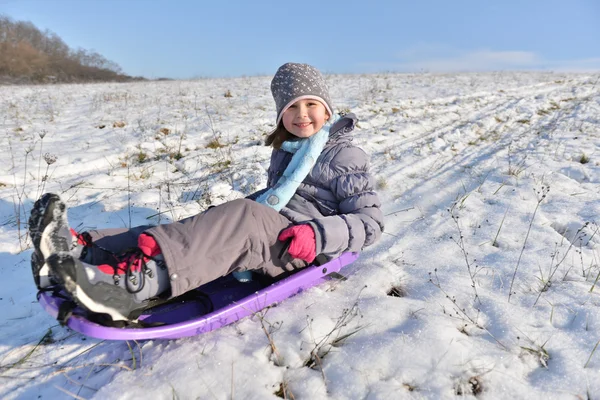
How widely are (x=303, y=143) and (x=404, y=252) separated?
1.06m

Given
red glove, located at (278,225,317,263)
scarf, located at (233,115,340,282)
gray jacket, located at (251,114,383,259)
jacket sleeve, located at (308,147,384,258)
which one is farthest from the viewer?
scarf, located at (233,115,340,282)

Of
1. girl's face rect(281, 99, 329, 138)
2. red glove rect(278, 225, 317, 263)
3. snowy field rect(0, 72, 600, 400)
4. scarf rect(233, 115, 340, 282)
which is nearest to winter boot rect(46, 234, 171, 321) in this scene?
snowy field rect(0, 72, 600, 400)

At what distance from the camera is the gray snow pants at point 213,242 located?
187 centimetres

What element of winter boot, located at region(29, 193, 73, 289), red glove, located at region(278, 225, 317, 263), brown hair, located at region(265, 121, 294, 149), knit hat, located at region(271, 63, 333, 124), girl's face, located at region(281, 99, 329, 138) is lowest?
red glove, located at region(278, 225, 317, 263)

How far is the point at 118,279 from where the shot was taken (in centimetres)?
179

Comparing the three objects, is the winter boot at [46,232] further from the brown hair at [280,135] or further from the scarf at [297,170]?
the brown hair at [280,135]

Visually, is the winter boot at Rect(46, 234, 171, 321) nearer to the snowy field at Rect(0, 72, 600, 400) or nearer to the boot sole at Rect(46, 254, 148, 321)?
the boot sole at Rect(46, 254, 148, 321)

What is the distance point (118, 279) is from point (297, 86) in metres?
1.65

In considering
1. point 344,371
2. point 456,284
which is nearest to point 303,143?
point 456,284

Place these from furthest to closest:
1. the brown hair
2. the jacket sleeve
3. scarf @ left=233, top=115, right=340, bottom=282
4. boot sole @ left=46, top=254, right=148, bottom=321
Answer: the brown hair < scarf @ left=233, top=115, right=340, bottom=282 < the jacket sleeve < boot sole @ left=46, top=254, right=148, bottom=321

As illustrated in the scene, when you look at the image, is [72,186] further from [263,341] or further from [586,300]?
[586,300]

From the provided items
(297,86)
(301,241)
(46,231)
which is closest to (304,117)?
(297,86)

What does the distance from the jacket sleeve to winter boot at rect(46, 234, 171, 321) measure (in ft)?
2.68

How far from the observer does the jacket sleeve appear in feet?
7.27
